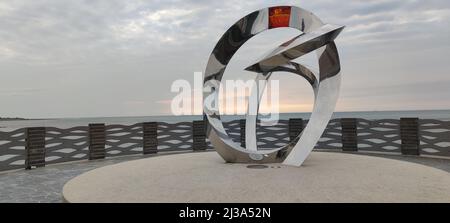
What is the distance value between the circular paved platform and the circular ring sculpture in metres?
0.44

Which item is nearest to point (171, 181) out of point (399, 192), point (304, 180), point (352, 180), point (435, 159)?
point (304, 180)

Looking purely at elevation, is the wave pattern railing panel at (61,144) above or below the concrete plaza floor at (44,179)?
above

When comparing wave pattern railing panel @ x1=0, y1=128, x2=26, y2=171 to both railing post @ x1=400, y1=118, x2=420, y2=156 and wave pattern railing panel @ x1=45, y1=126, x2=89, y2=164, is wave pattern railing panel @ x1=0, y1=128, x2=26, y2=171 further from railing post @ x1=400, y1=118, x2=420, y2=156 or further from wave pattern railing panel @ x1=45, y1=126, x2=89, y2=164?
railing post @ x1=400, y1=118, x2=420, y2=156

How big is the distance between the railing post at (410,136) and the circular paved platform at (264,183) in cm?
498

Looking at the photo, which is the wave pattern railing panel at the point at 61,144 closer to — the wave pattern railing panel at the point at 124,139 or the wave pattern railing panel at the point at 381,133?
the wave pattern railing panel at the point at 124,139

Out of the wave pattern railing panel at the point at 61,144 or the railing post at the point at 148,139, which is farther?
the railing post at the point at 148,139

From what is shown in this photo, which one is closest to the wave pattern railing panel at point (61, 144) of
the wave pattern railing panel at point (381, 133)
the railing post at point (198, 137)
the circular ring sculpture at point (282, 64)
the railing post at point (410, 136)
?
the railing post at point (198, 137)

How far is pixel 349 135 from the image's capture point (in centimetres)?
1306

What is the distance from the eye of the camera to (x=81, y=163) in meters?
11.3

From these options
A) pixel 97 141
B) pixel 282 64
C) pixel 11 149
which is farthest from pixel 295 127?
pixel 11 149

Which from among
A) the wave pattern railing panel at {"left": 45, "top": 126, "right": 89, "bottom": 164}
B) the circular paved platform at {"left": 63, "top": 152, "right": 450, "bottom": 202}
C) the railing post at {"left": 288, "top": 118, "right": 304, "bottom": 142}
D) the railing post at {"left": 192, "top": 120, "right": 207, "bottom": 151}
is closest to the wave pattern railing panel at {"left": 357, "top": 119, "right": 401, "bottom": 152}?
the railing post at {"left": 288, "top": 118, "right": 304, "bottom": 142}

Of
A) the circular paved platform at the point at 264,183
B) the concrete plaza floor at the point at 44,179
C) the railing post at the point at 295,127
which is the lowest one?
the concrete plaza floor at the point at 44,179

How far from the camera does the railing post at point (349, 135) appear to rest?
13.0 metres
